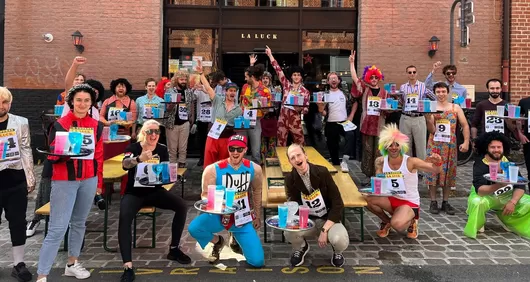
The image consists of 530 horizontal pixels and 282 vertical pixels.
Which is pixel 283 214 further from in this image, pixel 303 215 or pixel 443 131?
pixel 443 131

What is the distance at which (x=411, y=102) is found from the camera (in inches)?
256

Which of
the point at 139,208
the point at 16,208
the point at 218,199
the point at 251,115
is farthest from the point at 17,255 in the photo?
the point at 251,115

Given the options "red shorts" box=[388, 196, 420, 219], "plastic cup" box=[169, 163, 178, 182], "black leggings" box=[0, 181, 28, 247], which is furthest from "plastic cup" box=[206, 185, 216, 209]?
"red shorts" box=[388, 196, 420, 219]

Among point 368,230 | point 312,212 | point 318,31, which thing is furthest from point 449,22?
point 312,212

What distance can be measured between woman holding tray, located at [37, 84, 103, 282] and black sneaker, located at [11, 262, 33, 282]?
268 millimetres

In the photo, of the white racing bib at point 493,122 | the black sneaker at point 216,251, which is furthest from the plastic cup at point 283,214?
the white racing bib at point 493,122

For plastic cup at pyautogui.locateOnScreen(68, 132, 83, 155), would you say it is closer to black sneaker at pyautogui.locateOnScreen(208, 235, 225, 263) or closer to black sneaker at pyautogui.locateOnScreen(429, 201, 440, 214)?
black sneaker at pyautogui.locateOnScreen(208, 235, 225, 263)

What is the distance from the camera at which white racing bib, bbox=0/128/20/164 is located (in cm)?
397

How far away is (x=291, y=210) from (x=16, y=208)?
264 centimetres

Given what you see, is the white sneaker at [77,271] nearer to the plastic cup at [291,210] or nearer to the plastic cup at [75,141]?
the plastic cup at [75,141]

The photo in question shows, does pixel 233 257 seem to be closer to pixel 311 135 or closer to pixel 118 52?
pixel 311 135

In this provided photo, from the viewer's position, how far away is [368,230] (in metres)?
5.66

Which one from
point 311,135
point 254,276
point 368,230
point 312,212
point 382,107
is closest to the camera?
point 254,276

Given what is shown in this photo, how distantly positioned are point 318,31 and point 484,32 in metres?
3.89
